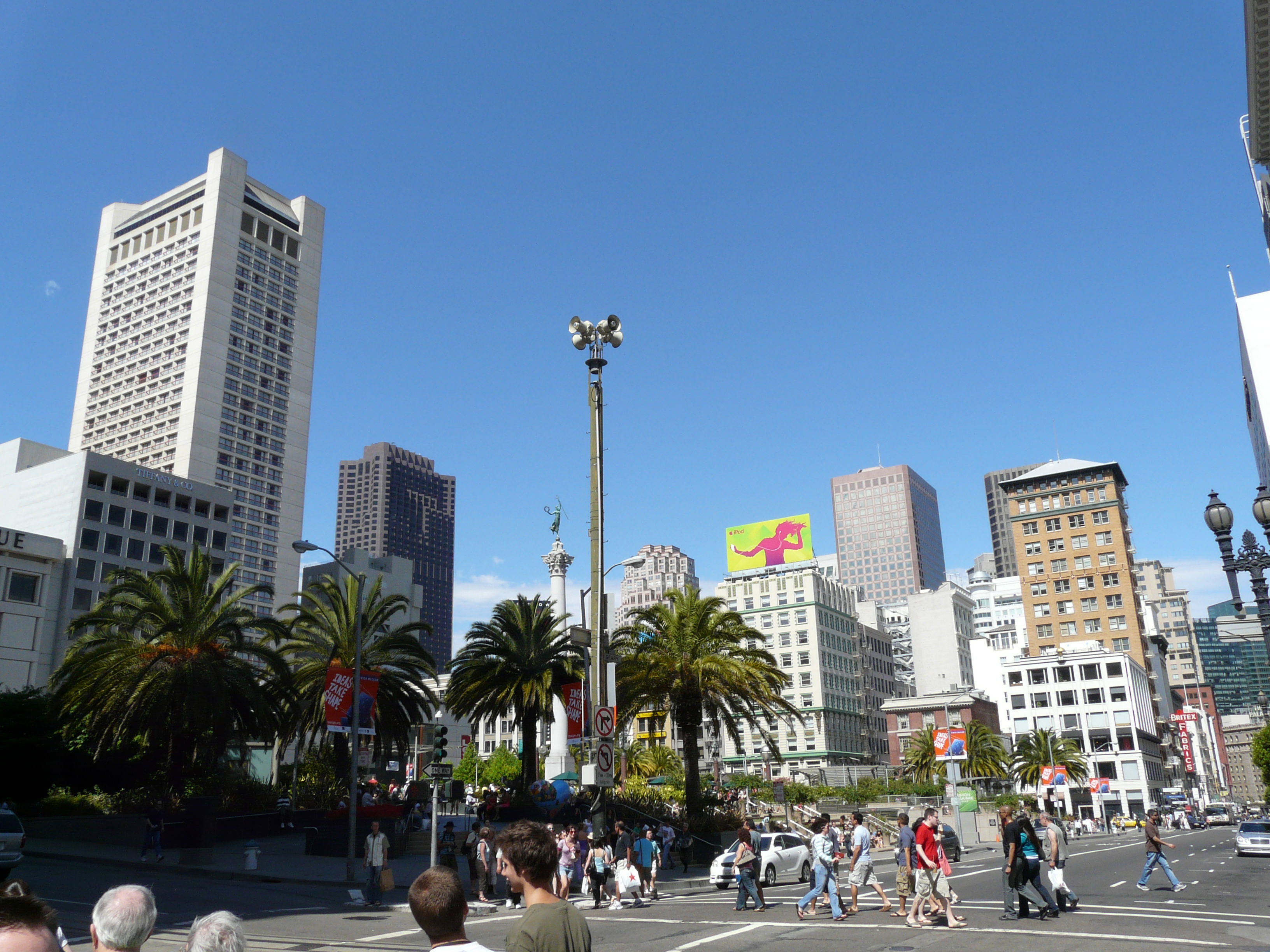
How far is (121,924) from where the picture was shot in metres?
4.04

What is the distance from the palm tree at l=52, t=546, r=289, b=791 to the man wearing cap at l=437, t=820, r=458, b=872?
10.1 m

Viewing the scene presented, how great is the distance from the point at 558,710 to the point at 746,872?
5639 cm

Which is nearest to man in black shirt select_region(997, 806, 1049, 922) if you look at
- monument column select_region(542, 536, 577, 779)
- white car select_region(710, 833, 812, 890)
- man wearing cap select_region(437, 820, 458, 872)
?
white car select_region(710, 833, 812, 890)

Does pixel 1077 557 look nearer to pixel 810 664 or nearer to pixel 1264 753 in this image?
pixel 810 664

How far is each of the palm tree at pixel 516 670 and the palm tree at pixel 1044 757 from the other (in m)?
59.0

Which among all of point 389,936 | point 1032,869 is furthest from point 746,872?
point 389,936

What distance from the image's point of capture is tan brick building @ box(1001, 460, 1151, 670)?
112188 millimetres

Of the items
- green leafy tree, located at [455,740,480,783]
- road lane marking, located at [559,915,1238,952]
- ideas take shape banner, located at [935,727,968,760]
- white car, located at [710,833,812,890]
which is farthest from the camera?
green leafy tree, located at [455,740,480,783]

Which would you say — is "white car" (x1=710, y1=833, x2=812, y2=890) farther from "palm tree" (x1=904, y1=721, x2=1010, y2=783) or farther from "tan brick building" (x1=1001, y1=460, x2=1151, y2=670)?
"tan brick building" (x1=1001, y1=460, x2=1151, y2=670)

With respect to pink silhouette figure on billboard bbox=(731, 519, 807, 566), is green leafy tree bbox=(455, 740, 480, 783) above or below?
below

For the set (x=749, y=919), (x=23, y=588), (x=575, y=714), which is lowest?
(x=749, y=919)

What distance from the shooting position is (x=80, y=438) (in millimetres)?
141500

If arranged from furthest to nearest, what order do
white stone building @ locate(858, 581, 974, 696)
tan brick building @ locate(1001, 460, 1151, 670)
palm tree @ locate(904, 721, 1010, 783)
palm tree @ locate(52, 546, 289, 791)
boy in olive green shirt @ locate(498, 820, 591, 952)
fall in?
white stone building @ locate(858, 581, 974, 696), tan brick building @ locate(1001, 460, 1151, 670), palm tree @ locate(904, 721, 1010, 783), palm tree @ locate(52, 546, 289, 791), boy in olive green shirt @ locate(498, 820, 591, 952)

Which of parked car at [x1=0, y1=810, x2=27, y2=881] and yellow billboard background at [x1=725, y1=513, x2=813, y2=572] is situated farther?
yellow billboard background at [x1=725, y1=513, x2=813, y2=572]
